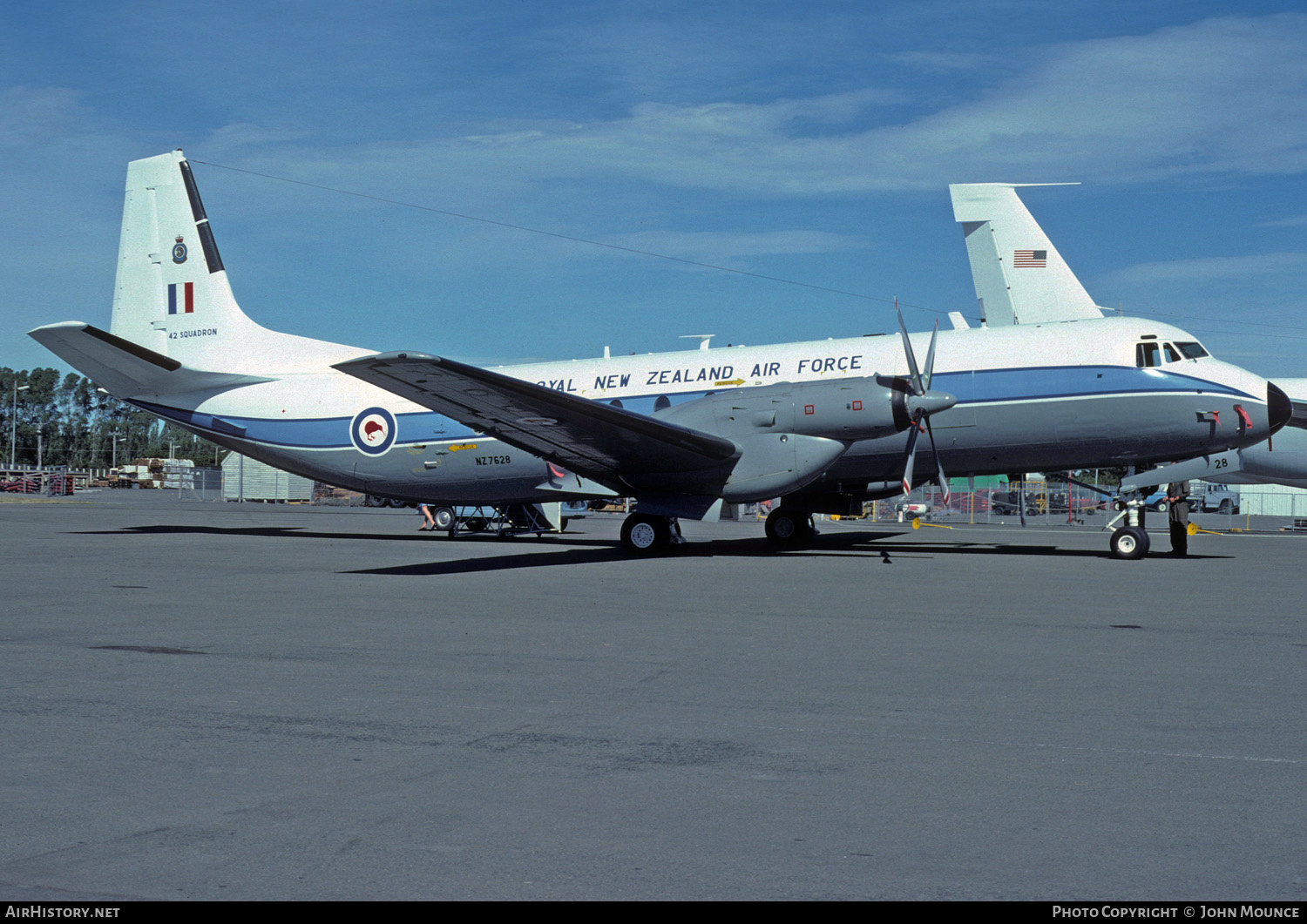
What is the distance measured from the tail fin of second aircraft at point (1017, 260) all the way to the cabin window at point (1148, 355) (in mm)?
10025

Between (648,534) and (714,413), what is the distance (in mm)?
2806

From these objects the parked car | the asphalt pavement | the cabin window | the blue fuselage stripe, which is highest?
the cabin window

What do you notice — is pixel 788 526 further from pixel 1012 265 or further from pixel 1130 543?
pixel 1012 265

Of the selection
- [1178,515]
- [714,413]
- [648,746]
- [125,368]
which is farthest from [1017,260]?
[648,746]

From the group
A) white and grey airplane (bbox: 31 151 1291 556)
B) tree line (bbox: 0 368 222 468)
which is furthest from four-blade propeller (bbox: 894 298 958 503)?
tree line (bbox: 0 368 222 468)

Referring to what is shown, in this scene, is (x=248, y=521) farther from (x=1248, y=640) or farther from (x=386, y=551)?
(x=1248, y=640)

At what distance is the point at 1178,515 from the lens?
22578 mm

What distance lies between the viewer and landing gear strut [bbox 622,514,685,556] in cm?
2141

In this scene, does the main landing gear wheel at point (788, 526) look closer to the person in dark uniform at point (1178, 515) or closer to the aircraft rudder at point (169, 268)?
the person in dark uniform at point (1178, 515)

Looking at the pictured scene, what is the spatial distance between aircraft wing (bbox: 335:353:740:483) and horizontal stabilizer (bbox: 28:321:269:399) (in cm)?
837

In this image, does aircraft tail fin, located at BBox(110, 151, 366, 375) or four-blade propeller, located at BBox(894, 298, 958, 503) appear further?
aircraft tail fin, located at BBox(110, 151, 366, 375)

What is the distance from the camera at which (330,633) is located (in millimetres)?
9828

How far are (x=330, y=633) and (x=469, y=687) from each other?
120 inches

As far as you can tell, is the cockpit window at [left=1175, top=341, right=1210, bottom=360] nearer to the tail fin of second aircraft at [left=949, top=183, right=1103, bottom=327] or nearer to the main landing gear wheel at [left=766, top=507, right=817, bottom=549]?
the main landing gear wheel at [left=766, top=507, right=817, bottom=549]
